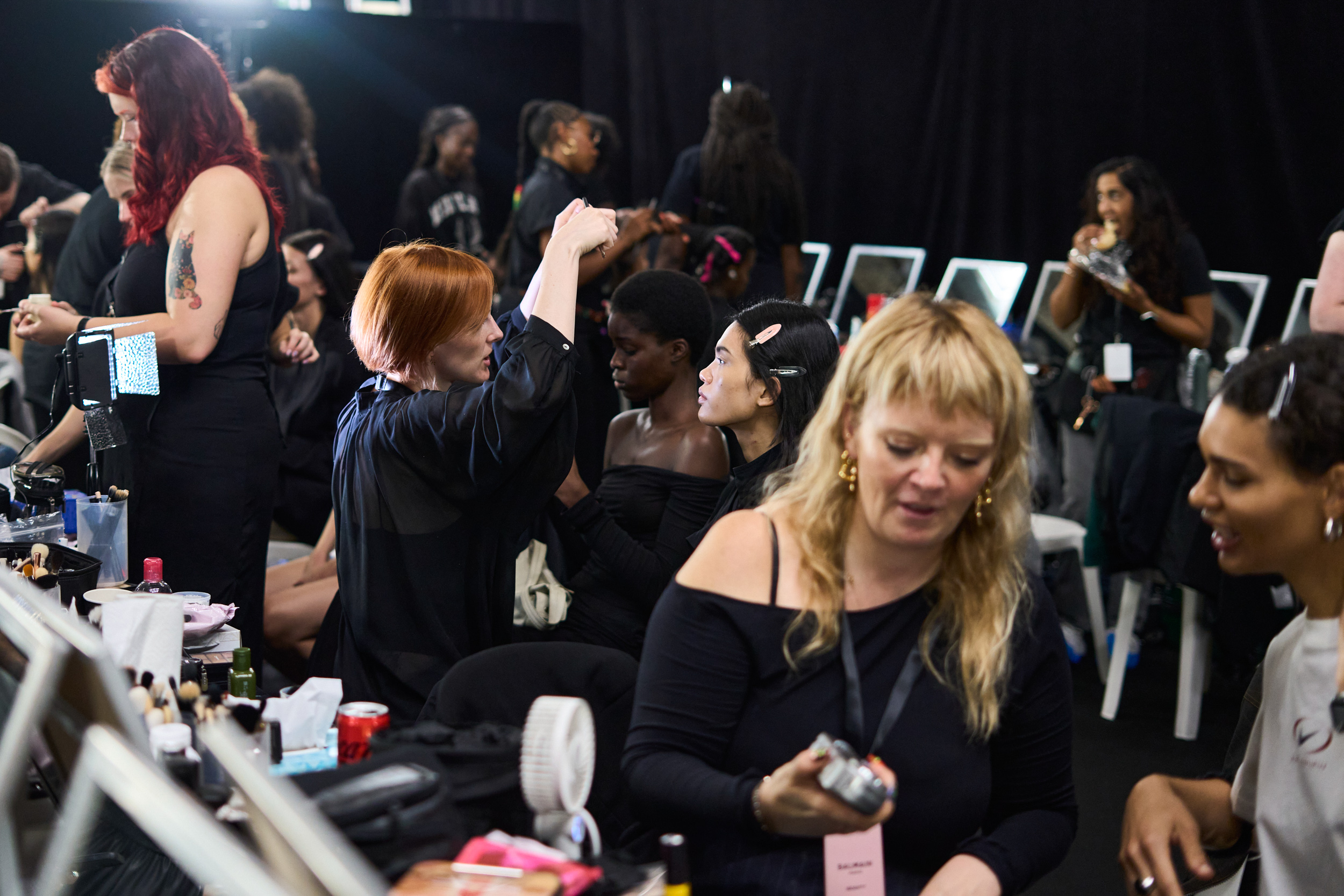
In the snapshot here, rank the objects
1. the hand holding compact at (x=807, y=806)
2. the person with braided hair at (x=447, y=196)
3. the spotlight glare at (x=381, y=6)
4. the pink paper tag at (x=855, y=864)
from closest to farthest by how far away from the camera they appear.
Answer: the hand holding compact at (x=807, y=806)
the pink paper tag at (x=855, y=864)
the person with braided hair at (x=447, y=196)
the spotlight glare at (x=381, y=6)

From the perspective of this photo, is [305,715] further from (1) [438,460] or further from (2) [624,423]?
(2) [624,423]

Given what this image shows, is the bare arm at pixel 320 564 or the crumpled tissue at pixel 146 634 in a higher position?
the crumpled tissue at pixel 146 634

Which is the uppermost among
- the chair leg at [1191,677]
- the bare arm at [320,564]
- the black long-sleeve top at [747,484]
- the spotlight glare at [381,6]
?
the spotlight glare at [381,6]

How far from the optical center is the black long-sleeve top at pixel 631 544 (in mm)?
2230

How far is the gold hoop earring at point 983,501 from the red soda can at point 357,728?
749mm

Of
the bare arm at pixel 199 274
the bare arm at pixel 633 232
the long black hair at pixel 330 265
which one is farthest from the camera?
the long black hair at pixel 330 265

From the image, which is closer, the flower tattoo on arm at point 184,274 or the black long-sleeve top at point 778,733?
the black long-sleeve top at point 778,733

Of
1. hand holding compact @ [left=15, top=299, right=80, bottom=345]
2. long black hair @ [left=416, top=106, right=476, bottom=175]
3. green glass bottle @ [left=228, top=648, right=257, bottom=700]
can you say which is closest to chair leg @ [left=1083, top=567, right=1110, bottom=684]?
green glass bottle @ [left=228, top=648, right=257, bottom=700]

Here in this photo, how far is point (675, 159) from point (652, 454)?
528 centimetres

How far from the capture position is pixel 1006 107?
5.59m

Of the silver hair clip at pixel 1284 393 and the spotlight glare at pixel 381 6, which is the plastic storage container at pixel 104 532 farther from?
the spotlight glare at pixel 381 6

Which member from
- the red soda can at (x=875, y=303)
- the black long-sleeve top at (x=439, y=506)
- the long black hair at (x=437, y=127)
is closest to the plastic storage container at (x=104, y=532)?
the black long-sleeve top at (x=439, y=506)

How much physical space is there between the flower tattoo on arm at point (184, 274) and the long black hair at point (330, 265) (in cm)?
152

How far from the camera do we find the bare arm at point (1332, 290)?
2.48 m
